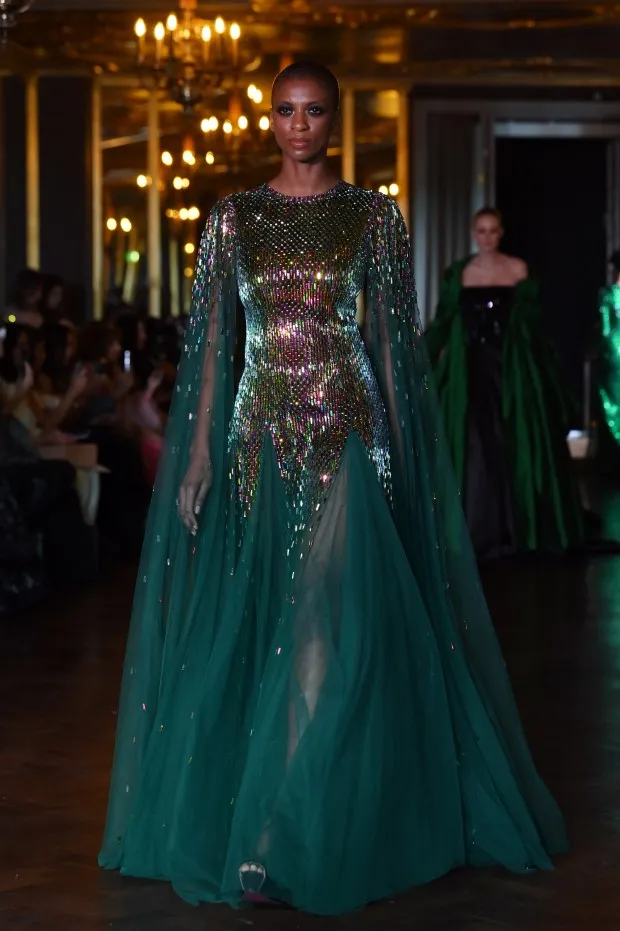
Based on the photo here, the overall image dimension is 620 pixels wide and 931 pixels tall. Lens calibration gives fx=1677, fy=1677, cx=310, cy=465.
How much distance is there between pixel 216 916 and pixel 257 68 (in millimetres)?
11013

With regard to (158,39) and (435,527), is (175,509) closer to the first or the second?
(435,527)

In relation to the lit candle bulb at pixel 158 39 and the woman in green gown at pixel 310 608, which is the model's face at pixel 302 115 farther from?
the lit candle bulb at pixel 158 39

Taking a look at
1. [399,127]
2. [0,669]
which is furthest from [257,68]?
[0,669]

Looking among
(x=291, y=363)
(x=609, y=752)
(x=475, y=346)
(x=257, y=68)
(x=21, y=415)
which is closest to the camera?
(x=291, y=363)

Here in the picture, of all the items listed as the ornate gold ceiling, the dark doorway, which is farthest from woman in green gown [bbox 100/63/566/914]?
the dark doorway

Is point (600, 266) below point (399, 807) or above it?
above

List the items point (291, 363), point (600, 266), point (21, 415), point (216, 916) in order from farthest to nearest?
point (600, 266) < point (21, 415) < point (291, 363) < point (216, 916)

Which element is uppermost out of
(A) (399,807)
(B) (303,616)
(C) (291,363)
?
(C) (291,363)

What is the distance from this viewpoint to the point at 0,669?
15.6ft

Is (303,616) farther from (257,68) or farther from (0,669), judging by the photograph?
(257,68)

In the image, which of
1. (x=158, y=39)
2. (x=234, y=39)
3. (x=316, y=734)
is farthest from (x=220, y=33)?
(x=316, y=734)

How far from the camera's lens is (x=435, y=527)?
2891 millimetres

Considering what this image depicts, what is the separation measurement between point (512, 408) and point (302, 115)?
15.7ft

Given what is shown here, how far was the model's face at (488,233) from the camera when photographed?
7227 millimetres
